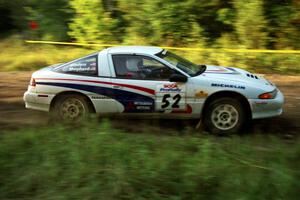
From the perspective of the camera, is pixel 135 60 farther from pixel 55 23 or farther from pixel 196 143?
pixel 55 23

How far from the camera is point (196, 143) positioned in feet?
21.3

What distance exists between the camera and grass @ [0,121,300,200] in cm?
504

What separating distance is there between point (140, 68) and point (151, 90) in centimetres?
46

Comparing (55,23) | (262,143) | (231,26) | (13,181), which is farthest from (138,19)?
(13,181)

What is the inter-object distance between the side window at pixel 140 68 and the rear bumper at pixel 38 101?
1.33 metres

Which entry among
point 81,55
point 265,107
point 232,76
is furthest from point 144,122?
point 81,55

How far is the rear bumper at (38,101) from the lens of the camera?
8999 mm

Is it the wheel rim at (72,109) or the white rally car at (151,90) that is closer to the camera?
the white rally car at (151,90)

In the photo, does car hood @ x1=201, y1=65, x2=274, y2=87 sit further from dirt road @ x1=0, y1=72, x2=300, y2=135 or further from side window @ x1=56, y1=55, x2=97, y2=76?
side window @ x1=56, y1=55, x2=97, y2=76

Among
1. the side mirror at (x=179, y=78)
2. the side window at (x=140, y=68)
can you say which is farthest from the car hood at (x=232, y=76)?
the side window at (x=140, y=68)

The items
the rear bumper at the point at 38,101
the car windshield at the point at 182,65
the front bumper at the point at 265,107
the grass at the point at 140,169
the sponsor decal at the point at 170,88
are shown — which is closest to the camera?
the grass at the point at 140,169

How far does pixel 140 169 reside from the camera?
541cm

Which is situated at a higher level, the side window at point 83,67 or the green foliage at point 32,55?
the green foliage at point 32,55

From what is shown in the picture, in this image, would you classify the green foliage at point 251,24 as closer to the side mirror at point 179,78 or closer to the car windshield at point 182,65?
the car windshield at point 182,65
